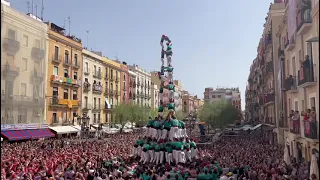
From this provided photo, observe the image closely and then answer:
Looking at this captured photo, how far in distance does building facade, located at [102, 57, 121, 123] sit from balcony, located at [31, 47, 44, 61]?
18954 millimetres

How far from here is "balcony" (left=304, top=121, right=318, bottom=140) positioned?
1369cm

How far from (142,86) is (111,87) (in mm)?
15231

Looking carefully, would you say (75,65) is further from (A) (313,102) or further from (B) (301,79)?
(A) (313,102)

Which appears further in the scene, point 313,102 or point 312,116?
point 313,102

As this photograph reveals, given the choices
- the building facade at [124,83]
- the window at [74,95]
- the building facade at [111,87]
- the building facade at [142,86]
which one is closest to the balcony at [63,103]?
the window at [74,95]

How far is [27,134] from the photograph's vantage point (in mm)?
29062

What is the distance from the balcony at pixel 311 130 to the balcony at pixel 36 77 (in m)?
22.5

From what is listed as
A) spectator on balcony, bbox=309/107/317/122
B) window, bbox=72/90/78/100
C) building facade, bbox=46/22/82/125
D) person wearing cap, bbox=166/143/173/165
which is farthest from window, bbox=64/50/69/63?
spectator on balcony, bbox=309/107/317/122

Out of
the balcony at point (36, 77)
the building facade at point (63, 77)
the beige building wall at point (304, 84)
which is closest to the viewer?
the beige building wall at point (304, 84)

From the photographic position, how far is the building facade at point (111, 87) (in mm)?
50031

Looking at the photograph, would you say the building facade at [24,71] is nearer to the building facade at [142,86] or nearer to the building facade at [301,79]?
the building facade at [301,79]

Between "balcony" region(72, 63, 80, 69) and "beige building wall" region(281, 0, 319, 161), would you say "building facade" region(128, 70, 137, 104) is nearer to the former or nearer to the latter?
"balcony" region(72, 63, 80, 69)

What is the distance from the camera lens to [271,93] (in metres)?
30.3

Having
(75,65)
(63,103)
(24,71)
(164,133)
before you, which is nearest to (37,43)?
(24,71)
